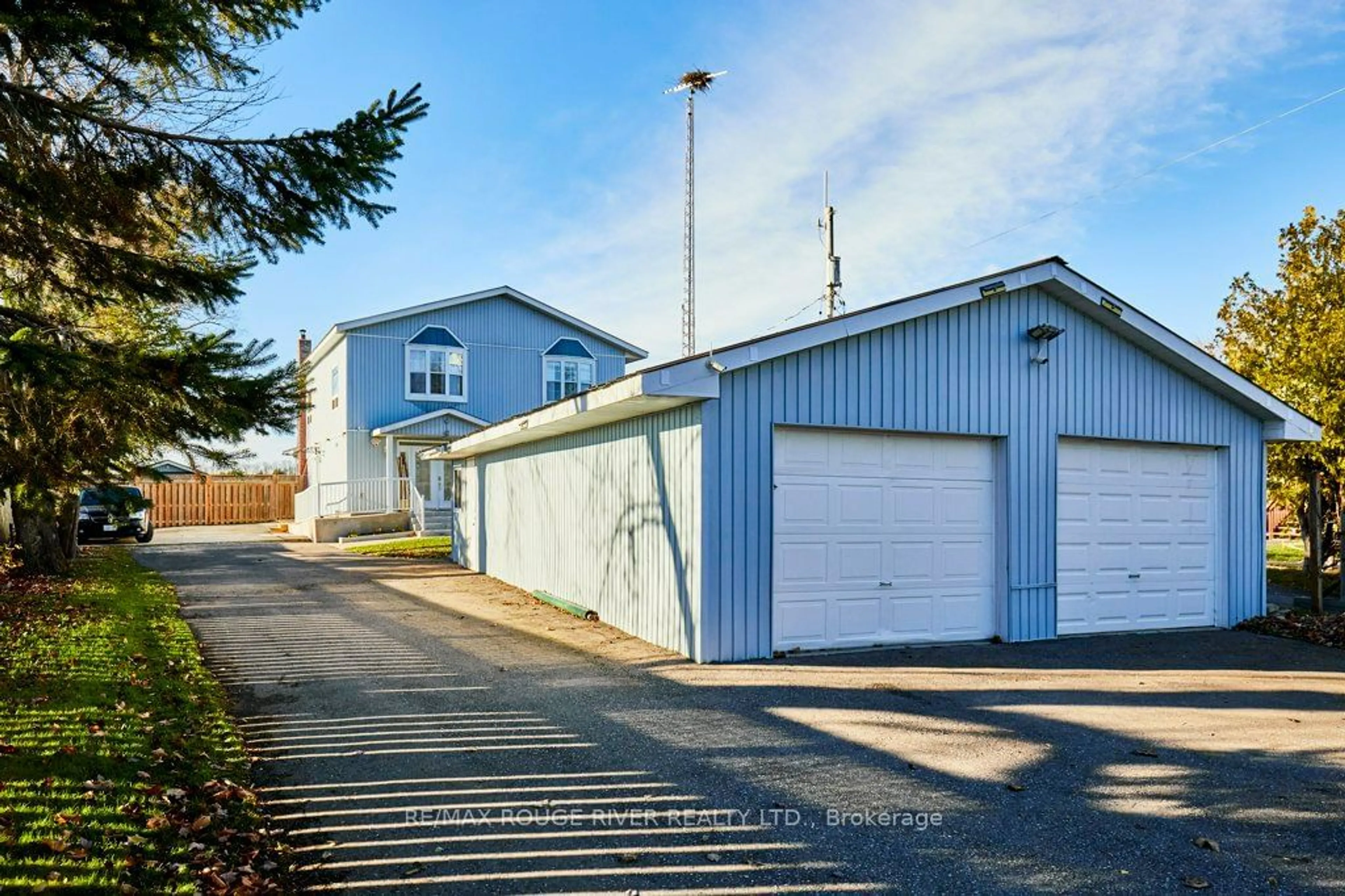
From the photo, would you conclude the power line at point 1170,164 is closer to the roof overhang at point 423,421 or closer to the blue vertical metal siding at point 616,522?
the blue vertical metal siding at point 616,522

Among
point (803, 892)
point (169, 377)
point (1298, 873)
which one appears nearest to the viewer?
point (803, 892)

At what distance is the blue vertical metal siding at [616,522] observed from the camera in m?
8.20

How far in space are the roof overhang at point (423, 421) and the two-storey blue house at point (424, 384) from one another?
0.04 metres

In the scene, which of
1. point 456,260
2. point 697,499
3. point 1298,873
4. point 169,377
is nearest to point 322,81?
point 169,377

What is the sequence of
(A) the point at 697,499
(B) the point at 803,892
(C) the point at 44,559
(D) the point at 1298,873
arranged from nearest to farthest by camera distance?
1. (B) the point at 803,892
2. (D) the point at 1298,873
3. (A) the point at 697,499
4. (C) the point at 44,559

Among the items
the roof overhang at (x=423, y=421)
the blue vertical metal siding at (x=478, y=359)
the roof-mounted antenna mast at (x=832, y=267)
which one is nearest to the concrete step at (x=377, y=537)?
the roof overhang at (x=423, y=421)

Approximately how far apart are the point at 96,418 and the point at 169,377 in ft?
6.66

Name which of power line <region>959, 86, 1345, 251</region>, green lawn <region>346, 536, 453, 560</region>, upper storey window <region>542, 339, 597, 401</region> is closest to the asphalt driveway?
power line <region>959, 86, 1345, 251</region>

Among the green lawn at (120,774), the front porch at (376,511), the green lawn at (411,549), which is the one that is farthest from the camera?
the front porch at (376,511)

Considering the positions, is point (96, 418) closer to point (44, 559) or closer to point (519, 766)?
point (519, 766)

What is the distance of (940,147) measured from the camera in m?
14.2

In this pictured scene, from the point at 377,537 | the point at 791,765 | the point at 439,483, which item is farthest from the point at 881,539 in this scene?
the point at 439,483

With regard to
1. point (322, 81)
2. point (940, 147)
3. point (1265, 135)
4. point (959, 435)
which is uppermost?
point (940, 147)

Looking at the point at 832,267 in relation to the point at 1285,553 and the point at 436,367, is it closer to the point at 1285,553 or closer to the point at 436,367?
the point at 436,367
